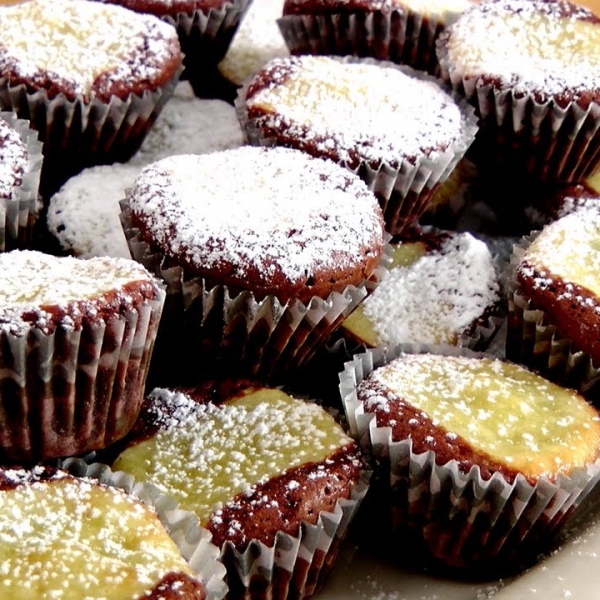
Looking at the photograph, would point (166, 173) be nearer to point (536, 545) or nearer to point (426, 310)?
point (426, 310)

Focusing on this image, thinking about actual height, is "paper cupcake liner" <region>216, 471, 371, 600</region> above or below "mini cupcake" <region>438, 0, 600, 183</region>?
below

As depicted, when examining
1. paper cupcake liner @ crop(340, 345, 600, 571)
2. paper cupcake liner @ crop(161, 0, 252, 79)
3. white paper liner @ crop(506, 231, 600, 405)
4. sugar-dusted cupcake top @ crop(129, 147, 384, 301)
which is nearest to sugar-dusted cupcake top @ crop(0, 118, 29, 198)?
sugar-dusted cupcake top @ crop(129, 147, 384, 301)

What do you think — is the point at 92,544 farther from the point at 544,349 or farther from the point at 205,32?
the point at 205,32

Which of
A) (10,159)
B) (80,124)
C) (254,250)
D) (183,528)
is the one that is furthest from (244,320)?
(80,124)

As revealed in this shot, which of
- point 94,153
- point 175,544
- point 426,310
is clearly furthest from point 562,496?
point 94,153

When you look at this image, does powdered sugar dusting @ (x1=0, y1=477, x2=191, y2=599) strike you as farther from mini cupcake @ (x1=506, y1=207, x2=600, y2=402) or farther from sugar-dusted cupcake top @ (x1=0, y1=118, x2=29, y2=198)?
mini cupcake @ (x1=506, y1=207, x2=600, y2=402)

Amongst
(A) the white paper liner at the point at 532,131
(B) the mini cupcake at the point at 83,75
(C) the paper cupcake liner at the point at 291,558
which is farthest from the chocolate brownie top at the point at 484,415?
(B) the mini cupcake at the point at 83,75

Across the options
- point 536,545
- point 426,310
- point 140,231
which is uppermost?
point 140,231
